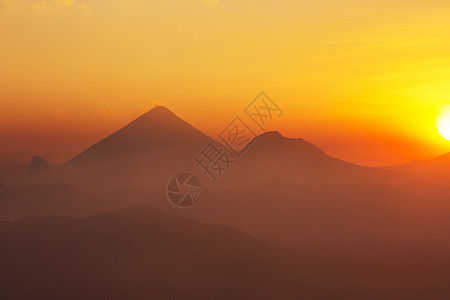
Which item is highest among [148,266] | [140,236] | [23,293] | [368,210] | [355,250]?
[368,210]

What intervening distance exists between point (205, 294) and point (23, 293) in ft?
106

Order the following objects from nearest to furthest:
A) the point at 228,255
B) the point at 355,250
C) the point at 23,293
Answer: the point at 23,293
the point at 228,255
the point at 355,250

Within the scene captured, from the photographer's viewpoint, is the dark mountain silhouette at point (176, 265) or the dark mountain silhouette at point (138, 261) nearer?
the dark mountain silhouette at point (138, 261)

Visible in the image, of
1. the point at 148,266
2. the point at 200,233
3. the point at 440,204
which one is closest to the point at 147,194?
the point at 200,233

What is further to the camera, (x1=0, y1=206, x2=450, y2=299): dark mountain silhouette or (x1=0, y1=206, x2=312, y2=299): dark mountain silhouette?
(x1=0, y1=206, x2=450, y2=299): dark mountain silhouette

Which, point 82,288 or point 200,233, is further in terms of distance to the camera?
point 200,233

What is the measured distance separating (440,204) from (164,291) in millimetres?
149754

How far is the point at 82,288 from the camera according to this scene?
271 feet

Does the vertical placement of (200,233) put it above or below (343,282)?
above

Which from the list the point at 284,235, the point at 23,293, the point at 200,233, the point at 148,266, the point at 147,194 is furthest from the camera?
the point at 147,194

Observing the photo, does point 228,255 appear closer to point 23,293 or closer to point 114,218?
point 114,218

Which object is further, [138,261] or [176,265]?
[138,261]

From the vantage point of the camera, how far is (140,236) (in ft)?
346

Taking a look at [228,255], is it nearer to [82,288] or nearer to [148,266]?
[148,266]
